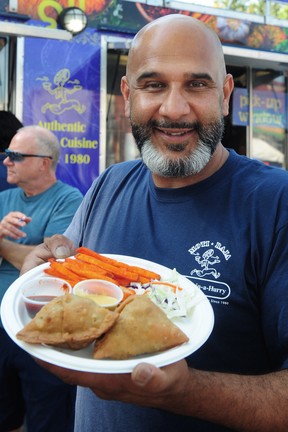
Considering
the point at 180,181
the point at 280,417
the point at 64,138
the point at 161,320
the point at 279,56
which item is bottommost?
the point at 280,417

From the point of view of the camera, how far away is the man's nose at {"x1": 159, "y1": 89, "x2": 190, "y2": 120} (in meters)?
1.84

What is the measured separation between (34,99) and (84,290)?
5.53 metres

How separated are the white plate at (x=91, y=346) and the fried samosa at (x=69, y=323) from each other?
0.10 feet

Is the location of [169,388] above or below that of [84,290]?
below

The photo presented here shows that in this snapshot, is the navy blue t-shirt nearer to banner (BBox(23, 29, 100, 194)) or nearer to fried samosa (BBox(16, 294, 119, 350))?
fried samosa (BBox(16, 294, 119, 350))

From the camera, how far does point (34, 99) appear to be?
6676 mm

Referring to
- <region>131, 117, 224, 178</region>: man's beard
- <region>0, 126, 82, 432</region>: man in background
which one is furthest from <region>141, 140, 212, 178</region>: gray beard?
<region>0, 126, 82, 432</region>: man in background

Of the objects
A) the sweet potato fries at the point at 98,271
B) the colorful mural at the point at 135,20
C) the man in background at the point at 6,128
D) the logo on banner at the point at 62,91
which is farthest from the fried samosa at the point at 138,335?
the colorful mural at the point at 135,20

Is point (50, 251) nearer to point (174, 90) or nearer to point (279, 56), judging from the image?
point (174, 90)

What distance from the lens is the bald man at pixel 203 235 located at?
5.13 feet

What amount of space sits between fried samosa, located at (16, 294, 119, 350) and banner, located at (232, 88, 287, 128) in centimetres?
768

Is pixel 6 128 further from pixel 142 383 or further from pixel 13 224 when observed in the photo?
pixel 142 383

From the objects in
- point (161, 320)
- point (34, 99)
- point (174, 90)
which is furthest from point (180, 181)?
point (34, 99)

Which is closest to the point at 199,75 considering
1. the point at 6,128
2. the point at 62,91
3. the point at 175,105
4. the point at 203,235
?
the point at 175,105
